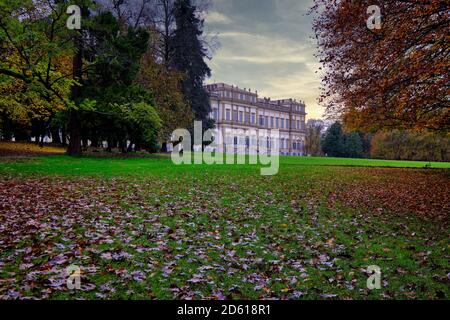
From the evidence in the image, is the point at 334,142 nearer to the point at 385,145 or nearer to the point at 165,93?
the point at 385,145

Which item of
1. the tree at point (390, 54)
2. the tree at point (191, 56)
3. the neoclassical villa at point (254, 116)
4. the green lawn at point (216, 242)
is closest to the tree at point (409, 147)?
the tree at point (191, 56)

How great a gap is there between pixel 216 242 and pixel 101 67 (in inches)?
776

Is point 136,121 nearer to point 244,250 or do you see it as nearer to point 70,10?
point 70,10

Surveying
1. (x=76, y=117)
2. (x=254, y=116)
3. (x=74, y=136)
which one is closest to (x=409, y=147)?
(x=254, y=116)

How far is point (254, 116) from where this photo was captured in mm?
87500

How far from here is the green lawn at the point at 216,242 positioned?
4395mm

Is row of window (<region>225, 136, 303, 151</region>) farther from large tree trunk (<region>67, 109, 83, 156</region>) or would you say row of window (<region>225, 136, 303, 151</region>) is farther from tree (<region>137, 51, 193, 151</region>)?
large tree trunk (<region>67, 109, 83, 156</region>)

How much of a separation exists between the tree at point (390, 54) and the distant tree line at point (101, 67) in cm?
1029

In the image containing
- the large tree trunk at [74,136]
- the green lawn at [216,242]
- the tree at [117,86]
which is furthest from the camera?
the large tree trunk at [74,136]
